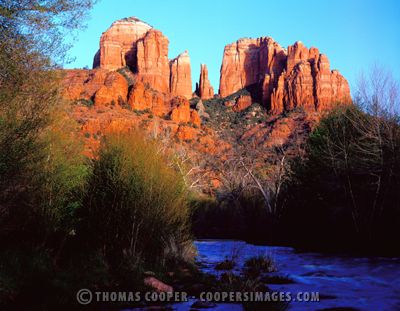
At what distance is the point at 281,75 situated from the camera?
87.7m

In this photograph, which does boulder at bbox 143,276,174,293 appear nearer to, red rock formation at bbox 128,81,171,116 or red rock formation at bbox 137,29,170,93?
red rock formation at bbox 128,81,171,116

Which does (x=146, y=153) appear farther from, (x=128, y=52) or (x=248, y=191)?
(x=128, y=52)

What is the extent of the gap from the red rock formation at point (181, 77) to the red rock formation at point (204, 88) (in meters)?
4.12

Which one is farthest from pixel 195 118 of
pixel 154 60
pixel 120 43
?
pixel 120 43

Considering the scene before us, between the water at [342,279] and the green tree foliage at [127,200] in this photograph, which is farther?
the green tree foliage at [127,200]

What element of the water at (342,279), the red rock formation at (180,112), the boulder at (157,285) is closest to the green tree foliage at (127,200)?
the boulder at (157,285)

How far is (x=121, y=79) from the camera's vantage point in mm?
71562

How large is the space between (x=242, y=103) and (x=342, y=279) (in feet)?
243

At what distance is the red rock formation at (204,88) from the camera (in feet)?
334

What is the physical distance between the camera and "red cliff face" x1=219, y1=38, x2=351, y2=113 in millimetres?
80500

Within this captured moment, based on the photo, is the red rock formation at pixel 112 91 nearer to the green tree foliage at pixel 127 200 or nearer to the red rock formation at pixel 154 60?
the red rock formation at pixel 154 60

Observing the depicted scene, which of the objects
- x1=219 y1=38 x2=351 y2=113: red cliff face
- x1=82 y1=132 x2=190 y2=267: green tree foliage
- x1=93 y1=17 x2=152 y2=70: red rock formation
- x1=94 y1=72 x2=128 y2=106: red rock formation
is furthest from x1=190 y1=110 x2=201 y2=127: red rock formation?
x1=82 y1=132 x2=190 y2=267: green tree foliage

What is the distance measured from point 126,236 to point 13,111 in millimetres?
4073

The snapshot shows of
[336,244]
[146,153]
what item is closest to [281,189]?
[336,244]
